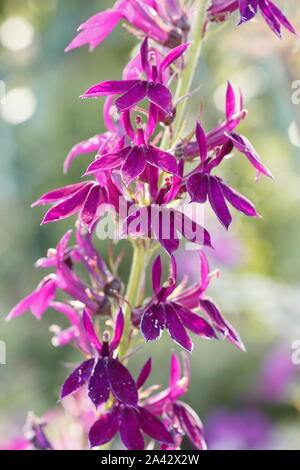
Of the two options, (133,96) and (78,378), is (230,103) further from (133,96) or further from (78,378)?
(78,378)

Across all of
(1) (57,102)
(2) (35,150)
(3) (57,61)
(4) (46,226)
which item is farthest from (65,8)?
(4) (46,226)

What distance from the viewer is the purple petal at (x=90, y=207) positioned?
2.11ft

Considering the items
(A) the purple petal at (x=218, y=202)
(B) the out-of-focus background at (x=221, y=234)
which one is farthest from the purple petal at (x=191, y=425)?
(B) the out-of-focus background at (x=221, y=234)

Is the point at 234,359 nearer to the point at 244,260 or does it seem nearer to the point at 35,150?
the point at 244,260

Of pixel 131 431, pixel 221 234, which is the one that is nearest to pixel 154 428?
pixel 131 431

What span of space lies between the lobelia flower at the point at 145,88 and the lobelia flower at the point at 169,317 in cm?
15

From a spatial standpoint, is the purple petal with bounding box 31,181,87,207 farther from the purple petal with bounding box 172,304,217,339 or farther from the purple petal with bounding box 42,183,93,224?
the purple petal with bounding box 172,304,217,339

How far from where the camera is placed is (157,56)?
0.71 m

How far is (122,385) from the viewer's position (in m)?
0.64

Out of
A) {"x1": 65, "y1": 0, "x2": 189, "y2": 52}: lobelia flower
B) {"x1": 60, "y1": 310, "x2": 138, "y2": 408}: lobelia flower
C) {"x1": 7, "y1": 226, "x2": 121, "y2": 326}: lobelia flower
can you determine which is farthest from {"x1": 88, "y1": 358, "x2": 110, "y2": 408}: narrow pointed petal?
{"x1": 65, "y1": 0, "x2": 189, "y2": 52}: lobelia flower

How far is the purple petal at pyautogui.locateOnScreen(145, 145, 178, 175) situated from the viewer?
1.99 feet

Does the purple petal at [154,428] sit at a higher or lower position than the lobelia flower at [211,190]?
lower

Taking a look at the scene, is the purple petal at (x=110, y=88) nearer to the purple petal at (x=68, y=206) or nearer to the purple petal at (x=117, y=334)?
the purple petal at (x=68, y=206)

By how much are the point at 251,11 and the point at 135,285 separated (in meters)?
0.31
